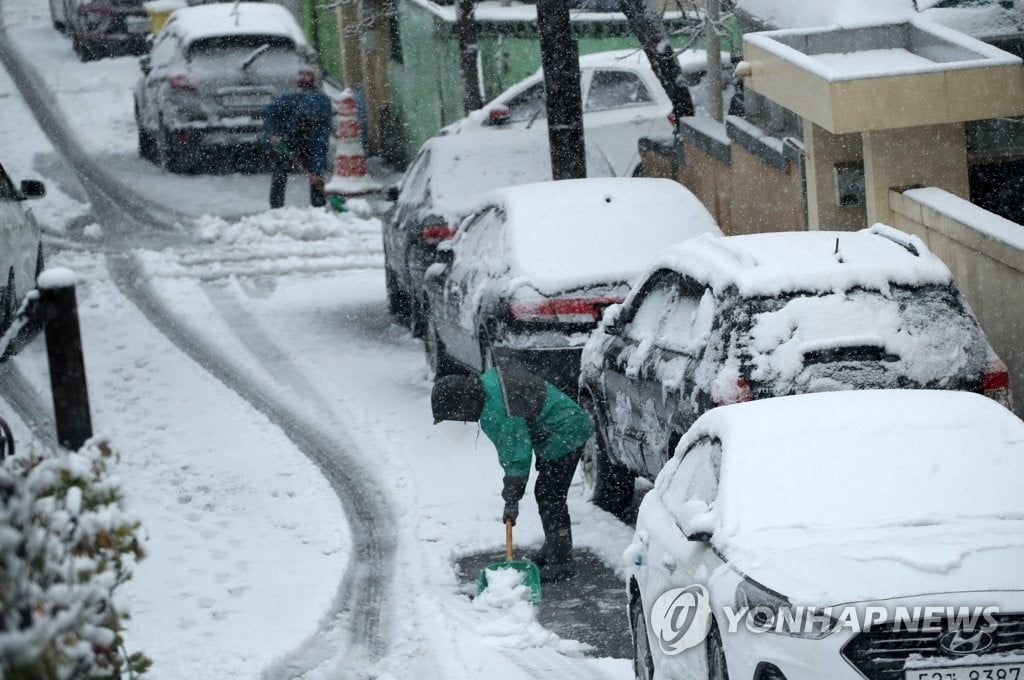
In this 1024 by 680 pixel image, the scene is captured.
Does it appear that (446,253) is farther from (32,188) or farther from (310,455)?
(32,188)

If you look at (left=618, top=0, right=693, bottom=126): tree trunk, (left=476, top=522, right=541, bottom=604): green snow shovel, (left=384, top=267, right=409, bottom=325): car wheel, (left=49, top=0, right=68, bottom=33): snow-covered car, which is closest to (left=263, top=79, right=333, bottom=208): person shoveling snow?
(left=384, top=267, right=409, bottom=325): car wheel

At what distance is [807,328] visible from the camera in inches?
302

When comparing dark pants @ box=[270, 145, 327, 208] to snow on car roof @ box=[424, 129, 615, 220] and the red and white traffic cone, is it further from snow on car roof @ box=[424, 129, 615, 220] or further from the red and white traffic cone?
snow on car roof @ box=[424, 129, 615, 220]

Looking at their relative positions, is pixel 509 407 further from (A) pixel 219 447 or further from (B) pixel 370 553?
(A) pixel 219 447

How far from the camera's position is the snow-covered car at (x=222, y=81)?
20750 mm

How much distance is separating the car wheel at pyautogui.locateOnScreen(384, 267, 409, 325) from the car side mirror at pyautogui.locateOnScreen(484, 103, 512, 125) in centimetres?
269

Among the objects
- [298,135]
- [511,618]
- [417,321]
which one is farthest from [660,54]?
[511,618]

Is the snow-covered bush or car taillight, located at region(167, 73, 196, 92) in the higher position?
the snow-covered bush

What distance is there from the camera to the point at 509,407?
27.3 feet

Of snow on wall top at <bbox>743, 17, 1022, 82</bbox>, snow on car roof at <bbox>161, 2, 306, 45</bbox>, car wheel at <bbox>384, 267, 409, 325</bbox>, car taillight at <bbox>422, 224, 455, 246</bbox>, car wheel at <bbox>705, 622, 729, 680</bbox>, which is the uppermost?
snow on wall top at <bbox>743, 17, 1022, 82</bbox>

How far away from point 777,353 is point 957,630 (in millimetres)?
2561

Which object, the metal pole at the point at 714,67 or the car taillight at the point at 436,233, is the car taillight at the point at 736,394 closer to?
the car taillight at the point at 436,233

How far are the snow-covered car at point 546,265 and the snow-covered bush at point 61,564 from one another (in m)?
6.10

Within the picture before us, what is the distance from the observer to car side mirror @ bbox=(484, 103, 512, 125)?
16.9 m
